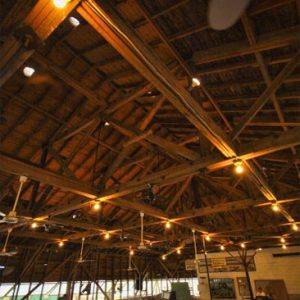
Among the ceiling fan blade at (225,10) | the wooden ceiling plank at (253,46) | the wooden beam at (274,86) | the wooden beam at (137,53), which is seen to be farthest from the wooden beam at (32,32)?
the wooden beam at (274,86)

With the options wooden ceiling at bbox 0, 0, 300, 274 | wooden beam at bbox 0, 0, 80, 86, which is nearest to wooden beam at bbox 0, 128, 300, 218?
wooden ceiling at bbox 0, 0, 300, 274

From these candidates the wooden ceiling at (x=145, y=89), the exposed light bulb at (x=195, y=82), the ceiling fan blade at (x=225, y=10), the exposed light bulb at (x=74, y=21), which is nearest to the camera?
the wooden ceiling at (x=145, y=89)

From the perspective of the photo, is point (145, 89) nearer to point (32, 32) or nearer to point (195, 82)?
point (195, 82)

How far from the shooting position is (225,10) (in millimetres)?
2678

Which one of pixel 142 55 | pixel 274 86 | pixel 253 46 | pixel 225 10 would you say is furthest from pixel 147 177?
pixel 225 10

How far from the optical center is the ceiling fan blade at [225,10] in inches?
100

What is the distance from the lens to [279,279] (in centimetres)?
1533

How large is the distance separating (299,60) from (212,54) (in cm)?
126

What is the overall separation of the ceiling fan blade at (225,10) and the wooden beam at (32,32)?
1.58 meters

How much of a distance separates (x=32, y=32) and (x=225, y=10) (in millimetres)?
2044

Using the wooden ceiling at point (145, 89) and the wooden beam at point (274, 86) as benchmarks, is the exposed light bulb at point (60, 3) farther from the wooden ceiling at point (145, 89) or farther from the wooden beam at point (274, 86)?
the wooden beam at point (274, 86)

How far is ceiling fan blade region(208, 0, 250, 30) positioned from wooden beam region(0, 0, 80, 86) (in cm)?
158

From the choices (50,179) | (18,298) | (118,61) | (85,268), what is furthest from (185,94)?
(85,268)

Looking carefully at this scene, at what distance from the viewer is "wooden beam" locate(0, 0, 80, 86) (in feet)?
6.49
